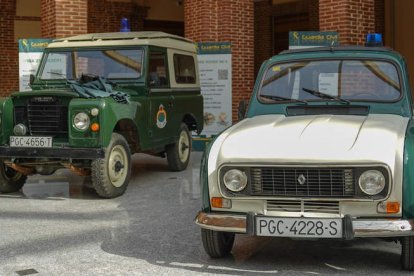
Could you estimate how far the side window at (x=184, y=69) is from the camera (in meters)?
9.34

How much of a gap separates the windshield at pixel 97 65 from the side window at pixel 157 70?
0.21 metres

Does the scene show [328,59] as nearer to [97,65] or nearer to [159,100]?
[159,100]

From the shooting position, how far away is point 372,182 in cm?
393

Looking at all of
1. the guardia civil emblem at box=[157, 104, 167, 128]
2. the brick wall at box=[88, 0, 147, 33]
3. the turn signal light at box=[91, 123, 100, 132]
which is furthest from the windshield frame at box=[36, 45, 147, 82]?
the brick wall at box=[88, 0, 147, 33]

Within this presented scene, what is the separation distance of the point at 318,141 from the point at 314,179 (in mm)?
277

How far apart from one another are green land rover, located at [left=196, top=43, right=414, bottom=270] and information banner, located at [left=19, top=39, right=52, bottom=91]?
25.5ft

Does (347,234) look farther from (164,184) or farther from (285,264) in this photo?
(164,184)

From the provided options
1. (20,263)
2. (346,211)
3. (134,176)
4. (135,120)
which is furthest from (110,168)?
(346,211)

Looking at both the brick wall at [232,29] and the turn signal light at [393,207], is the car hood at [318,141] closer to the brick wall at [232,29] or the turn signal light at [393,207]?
the turn signal light at [393,207]

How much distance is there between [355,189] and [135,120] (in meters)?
4.45

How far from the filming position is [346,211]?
3.99m

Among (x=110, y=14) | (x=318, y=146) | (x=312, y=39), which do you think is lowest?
(x=318, y=146)

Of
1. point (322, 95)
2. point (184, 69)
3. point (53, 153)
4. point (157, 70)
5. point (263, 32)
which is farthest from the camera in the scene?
point (263, 32)

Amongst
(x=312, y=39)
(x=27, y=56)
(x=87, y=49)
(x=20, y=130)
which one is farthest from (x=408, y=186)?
(x=27, y=56)
